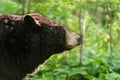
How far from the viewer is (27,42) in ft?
23.4

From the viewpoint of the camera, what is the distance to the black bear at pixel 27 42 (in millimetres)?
7066

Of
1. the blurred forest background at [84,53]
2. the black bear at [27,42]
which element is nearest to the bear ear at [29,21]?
the black bear at [27,42]

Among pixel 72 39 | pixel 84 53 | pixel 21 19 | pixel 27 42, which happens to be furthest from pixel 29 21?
pixel 84 53

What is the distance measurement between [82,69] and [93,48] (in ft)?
8.41

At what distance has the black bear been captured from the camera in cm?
707

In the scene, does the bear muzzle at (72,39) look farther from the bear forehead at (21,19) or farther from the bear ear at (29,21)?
the bear ear at (29,21)

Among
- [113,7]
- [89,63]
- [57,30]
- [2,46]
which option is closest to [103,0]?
[113,7]

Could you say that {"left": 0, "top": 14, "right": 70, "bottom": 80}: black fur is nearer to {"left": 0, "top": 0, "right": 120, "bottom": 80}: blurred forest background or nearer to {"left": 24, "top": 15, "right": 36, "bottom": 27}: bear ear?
{"left": 24, "top": 15, "right": 36, "bottom": 27}: bear ear

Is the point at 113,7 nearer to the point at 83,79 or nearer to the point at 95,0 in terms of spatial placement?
the point at 95,0

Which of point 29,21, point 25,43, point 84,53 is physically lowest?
point 84,53

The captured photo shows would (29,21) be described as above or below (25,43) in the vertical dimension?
above

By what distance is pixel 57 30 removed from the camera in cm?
726

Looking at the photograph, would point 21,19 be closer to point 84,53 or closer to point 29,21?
point 29,21

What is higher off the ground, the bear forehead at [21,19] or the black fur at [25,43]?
the bear forehead at [21,19]
